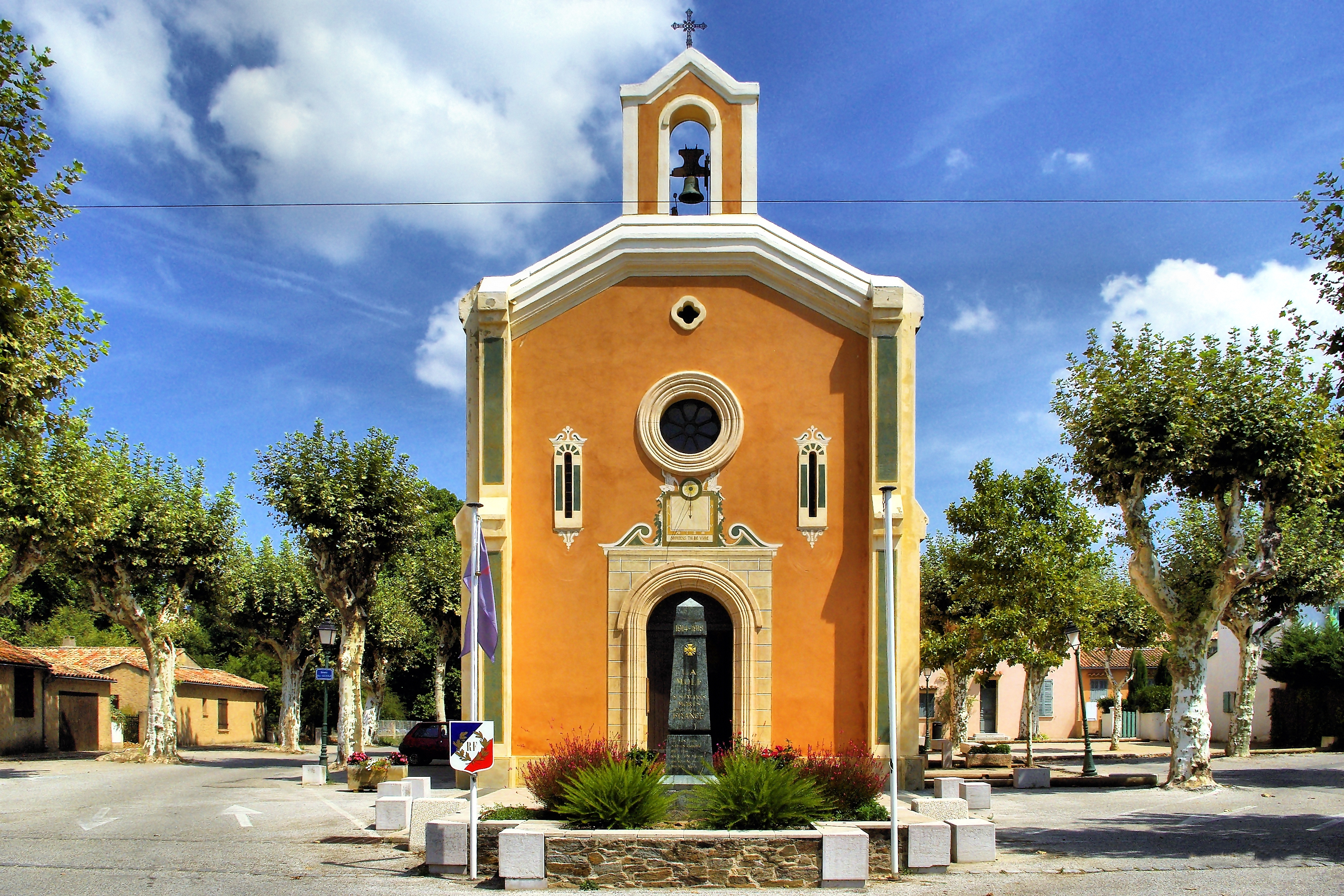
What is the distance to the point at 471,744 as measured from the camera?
36.9 feet

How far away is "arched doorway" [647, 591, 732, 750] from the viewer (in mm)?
16312

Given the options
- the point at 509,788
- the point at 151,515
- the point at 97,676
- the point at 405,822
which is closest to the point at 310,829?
the point at 405,822

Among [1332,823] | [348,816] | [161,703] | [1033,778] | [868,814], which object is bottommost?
[1033,778]

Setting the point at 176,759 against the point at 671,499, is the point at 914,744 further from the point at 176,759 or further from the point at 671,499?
the point at 176,759

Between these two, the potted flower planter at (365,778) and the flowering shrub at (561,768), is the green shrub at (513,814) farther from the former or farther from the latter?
the potted flower planter at (365,778)

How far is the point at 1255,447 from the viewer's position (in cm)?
1878

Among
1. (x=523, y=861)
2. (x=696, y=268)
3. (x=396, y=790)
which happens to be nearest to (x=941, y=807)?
(x=523, y=861)

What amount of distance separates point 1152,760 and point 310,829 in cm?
2345

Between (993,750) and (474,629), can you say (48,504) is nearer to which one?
(474,629)

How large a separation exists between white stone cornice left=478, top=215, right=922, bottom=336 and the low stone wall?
349 inches

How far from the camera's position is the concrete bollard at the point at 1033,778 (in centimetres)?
2172

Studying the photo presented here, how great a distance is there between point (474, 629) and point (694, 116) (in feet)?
31.2

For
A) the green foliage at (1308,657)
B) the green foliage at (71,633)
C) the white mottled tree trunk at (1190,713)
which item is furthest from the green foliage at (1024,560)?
the green foliage at (71,633)

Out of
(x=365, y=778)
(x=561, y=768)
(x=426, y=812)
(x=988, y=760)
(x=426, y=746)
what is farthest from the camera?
(x=426, y=746)
